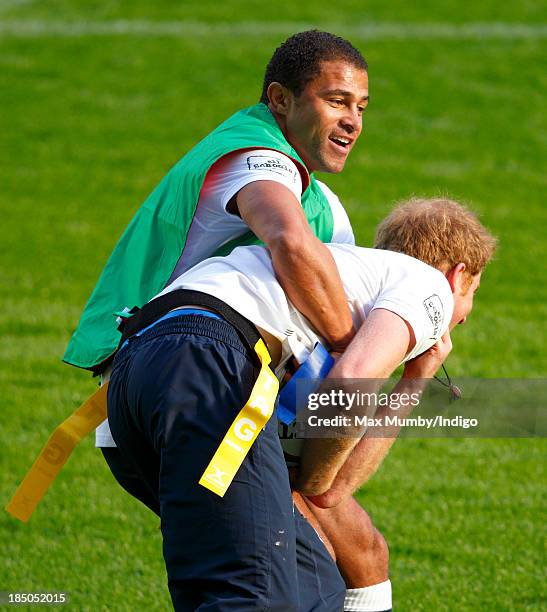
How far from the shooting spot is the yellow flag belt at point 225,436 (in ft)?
9.02

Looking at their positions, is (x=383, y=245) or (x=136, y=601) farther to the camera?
(x=136, y=601)

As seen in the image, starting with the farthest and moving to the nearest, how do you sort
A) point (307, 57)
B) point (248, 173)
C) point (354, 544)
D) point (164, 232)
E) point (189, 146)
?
point (189, 146), point (354, 544), point (307, 57), point (164, 232), point (248, 173)

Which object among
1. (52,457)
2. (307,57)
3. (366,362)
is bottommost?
(52,457)

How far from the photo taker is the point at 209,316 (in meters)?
2.94

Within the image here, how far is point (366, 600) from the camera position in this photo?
401cm

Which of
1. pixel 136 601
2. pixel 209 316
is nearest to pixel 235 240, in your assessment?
pixel 209 316

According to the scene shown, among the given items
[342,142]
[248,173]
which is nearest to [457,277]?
[342,142]

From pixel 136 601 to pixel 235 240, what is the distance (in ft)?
6.00

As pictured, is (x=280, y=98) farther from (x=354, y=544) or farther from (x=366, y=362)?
(x=354, y=544)

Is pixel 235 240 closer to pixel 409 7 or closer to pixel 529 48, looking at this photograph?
pixel 529 48

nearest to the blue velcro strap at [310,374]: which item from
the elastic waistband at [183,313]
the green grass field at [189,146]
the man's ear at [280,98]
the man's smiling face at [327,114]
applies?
the elastic waistband at [183,313]

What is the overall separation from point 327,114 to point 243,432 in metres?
1.23

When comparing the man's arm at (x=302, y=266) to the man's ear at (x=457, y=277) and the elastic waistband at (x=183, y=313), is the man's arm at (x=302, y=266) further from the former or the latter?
the man's ear at (x=457, y=277)

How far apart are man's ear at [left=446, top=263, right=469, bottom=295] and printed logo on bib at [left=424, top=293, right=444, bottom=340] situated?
31cm
